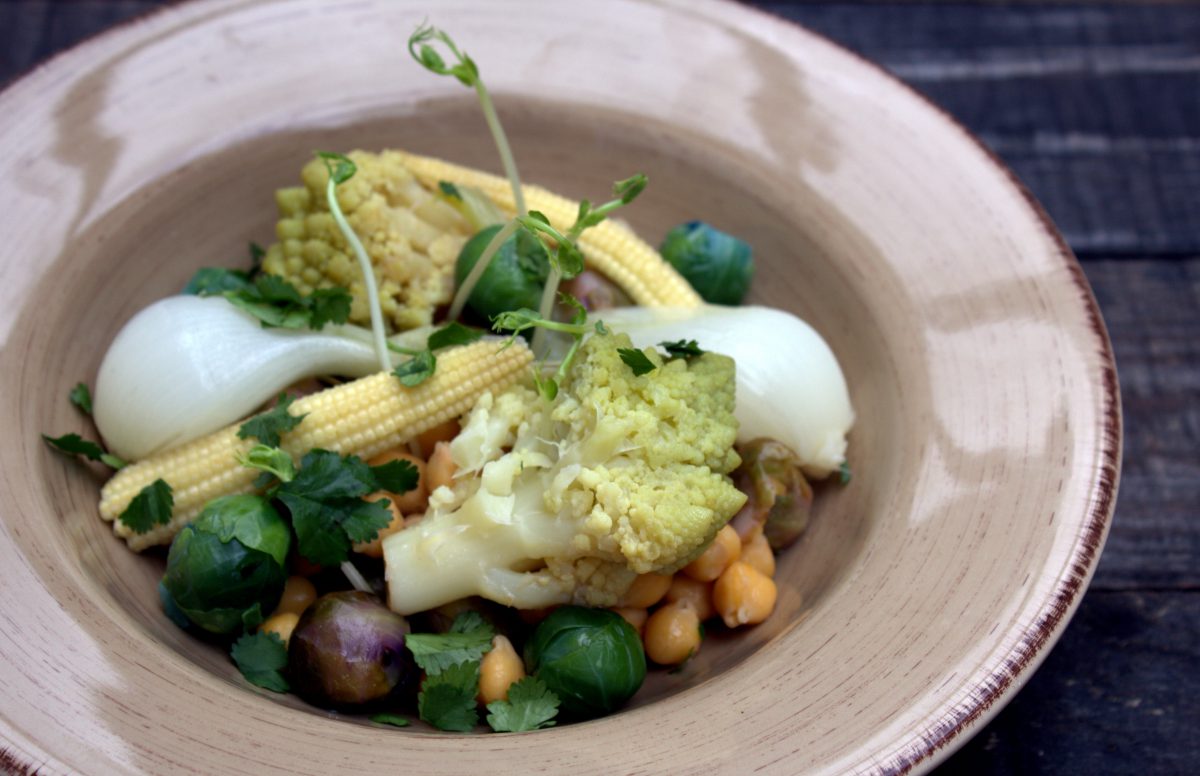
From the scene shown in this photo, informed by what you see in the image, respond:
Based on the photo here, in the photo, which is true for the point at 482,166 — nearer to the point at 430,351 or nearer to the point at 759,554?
the point at 430,351

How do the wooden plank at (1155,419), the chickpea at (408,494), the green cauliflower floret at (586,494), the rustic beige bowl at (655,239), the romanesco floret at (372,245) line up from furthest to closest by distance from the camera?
the wooden plank at (1155,419) < the romanesco floret at (372,245) < the chickpea at (408,494) < the green cauliflower floret at (586,494) < the rustic beige bowl at (655,239)

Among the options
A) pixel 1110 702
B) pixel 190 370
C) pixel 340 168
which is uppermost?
pixel 340 168

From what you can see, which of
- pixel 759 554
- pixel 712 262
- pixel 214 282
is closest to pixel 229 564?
pixel 214 282

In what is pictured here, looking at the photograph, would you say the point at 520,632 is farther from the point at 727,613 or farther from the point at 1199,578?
the point at 1199,578

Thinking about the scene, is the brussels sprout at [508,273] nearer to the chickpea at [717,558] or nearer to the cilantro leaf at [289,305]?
the cilantro leaf at [289,305]

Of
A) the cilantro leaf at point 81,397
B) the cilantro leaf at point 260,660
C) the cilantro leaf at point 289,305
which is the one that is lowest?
the cilantro leaf at point 260,660

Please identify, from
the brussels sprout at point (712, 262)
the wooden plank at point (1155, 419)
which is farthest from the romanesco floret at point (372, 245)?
the wooden plank at point (1155, 419)

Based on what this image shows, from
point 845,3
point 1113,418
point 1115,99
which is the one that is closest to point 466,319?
point 1113,418
